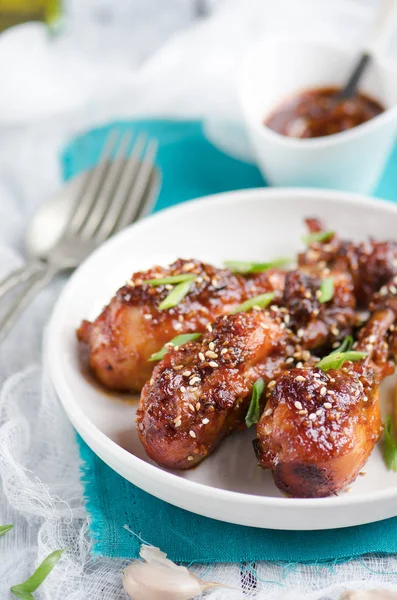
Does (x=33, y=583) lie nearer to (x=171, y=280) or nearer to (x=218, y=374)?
(x=218, y=374)

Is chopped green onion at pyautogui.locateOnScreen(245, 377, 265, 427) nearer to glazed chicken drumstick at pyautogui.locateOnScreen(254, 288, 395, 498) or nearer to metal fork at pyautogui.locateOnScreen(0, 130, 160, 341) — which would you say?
glazed chicken drumstick at pyautogui.locateOnScreen(254, 288, 395, 498)

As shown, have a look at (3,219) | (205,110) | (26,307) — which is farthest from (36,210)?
(205,110)

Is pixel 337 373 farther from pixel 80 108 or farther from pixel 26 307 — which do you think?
pixel 80 108

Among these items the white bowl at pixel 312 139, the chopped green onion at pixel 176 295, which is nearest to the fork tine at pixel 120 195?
the white bowl at pixel 312 139

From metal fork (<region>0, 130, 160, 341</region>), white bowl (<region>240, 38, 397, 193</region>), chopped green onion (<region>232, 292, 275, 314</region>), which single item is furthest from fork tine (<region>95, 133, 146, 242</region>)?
chopped green onion (<region>232, 292, 275, 314</region>)

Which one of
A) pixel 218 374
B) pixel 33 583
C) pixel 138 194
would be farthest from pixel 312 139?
pixel 33 583
